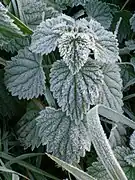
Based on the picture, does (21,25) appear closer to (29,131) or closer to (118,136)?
(29,131)

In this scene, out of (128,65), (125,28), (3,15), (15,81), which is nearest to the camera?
(3,15)

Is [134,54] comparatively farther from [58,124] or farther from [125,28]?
[58,124]

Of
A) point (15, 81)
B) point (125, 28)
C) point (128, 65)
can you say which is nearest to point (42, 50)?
point (15, 81)

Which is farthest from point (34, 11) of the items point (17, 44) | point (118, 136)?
point (118, 136)

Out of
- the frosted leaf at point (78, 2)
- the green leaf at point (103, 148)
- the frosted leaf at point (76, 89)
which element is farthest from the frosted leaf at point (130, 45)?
the green leaf at point (103, 148)

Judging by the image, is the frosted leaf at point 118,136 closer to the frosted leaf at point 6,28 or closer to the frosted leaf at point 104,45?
the frosted leaf at point 104,45

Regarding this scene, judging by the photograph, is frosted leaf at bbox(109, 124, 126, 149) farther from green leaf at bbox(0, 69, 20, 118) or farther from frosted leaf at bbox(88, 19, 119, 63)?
green leaf at bbox(0, 69, 20, 118)

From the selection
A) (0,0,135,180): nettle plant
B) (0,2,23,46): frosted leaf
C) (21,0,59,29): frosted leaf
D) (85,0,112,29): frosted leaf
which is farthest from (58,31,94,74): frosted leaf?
(85,0,112,29): frosted leaf
